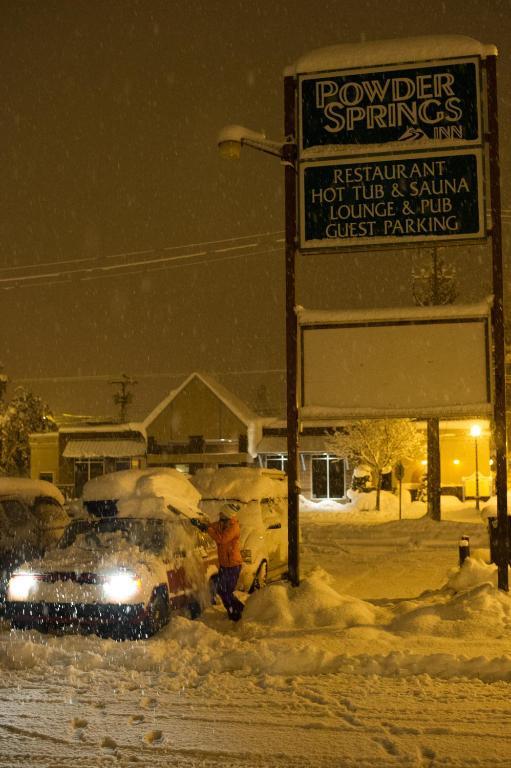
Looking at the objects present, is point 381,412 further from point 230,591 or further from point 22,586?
point 22,586

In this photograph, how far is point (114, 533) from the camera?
10.2 m

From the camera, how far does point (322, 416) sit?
1105cm

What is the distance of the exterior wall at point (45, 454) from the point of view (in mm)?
50906

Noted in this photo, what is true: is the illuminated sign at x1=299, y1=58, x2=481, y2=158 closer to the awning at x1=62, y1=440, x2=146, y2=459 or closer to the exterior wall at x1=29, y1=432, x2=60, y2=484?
the awning at x1=62, y1=440, x2=146, y2=459

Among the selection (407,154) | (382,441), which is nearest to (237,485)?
(407,154)

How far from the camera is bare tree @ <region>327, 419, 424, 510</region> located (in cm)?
3516

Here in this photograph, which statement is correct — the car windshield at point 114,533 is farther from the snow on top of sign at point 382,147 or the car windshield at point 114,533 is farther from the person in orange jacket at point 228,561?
the snow on top of sign at point 382,147

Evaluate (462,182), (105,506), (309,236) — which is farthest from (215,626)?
(462,182)

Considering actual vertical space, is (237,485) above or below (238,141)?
below

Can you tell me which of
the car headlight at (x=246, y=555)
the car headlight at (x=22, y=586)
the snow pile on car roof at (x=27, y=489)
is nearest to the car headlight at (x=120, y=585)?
the car headlight at (x=22, y=586)

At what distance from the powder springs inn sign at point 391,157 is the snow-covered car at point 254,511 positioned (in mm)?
4429

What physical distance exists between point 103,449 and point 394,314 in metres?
39.2

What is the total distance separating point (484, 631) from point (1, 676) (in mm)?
4907

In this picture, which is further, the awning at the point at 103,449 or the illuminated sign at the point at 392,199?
the awning at the point at 103,449
